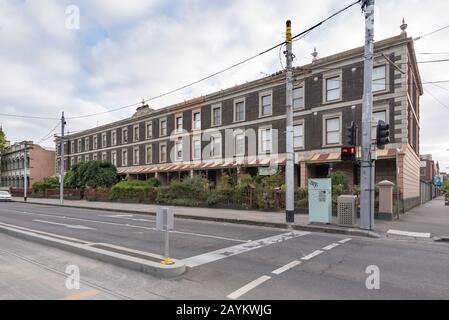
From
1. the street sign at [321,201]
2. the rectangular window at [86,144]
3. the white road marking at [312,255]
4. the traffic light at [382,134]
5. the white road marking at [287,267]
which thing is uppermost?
the rectangular window at [86,144]

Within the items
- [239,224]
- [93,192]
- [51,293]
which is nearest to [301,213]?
[239,224]

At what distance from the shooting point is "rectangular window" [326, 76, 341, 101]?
2358 centimetres

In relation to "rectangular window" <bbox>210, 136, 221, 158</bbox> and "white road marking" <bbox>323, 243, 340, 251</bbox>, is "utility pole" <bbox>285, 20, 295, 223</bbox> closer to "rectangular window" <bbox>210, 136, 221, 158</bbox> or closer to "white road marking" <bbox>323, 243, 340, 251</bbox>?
"white road marking" <bbox>323, 243, 340, 251</bbox>

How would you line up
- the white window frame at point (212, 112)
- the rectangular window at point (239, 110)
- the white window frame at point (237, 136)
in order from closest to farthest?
the white window frame at point (237, 136)
the rectangular window at point (239, 110)
the white window frame at point (212, 112)

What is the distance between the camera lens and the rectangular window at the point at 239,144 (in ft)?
97.7

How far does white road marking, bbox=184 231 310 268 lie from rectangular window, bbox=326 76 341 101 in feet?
50.9

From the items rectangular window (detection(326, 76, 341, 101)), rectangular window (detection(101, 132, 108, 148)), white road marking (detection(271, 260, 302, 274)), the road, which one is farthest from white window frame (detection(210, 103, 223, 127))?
white road marking (detection(271, 260, 302, 274))

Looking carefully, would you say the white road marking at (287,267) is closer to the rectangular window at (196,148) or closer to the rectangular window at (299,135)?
the rectangular window at (299,135)

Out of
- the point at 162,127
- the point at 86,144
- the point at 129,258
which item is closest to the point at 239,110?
the point at 162,127

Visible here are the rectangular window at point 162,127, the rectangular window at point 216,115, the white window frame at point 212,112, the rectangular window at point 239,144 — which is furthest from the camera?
the rectangular window at point 162,127

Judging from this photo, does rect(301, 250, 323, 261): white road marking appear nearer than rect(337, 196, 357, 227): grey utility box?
Yes

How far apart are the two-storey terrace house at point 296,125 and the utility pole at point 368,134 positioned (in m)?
2.66

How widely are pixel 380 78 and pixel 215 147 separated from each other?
15.9 meters

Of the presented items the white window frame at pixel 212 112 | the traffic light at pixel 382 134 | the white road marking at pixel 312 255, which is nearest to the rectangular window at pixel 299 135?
the white window frame at pixel 212 112
